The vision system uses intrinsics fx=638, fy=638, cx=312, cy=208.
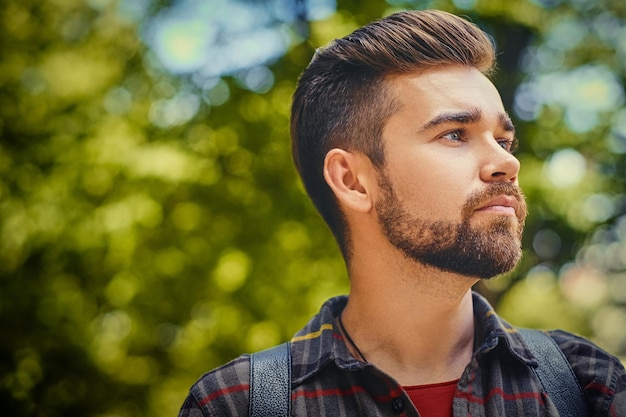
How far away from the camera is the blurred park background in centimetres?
555

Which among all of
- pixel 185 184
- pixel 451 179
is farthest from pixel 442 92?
pixel 185 184

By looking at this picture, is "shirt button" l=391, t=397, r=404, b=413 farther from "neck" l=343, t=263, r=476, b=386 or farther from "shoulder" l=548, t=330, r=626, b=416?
"shoulder" l=548, t=330, r=626, b=416

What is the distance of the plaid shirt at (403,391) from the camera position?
1871 millimetres

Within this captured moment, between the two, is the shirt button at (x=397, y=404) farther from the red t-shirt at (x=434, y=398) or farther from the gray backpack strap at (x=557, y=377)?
the gray backpack strap at (x=557, y=377)

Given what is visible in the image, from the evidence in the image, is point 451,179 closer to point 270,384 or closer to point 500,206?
point 500,206

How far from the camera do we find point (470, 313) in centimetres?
218

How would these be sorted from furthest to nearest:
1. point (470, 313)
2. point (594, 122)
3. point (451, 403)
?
point (594, 122), point (470, 313), point (451, 403)

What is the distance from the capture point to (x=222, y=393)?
1978mm

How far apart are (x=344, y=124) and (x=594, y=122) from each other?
408 centimetres

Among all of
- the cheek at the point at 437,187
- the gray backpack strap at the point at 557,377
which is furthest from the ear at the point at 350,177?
the gray backpack strap at the point at 557,377

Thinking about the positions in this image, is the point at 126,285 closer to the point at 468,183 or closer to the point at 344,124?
the point at 344,124

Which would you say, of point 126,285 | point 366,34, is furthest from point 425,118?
point 126,285

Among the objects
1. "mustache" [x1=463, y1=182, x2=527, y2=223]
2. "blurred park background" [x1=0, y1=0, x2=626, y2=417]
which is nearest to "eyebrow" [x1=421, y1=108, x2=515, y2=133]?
"mustache" [x1=463, y1=182, x2=527, y2=223]

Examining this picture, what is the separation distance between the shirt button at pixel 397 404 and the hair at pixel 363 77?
1.86 feet
